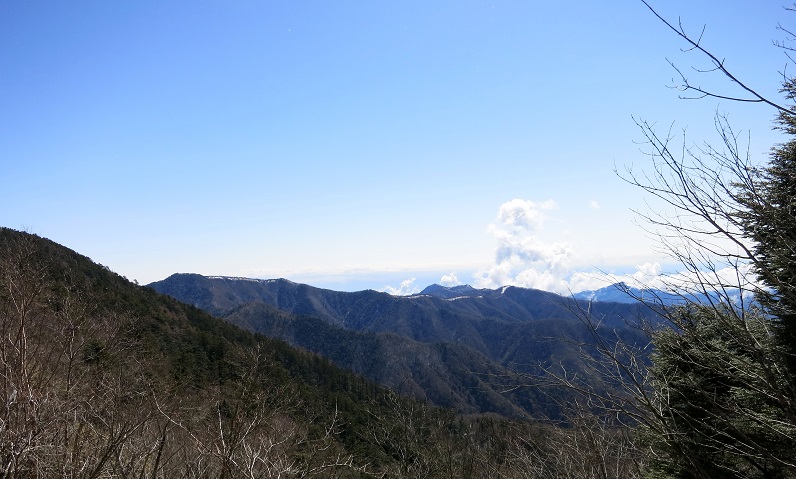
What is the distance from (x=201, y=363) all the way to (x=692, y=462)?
59.1 metres

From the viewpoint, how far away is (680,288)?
3.58 meters

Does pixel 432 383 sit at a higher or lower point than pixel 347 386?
lower

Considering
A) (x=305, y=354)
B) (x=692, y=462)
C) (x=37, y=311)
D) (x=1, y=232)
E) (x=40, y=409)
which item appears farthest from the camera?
(x=305, y=354)

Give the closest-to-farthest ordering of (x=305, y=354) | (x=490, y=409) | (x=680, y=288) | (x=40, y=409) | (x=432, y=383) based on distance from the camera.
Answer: (x=680, y=288) → (x=40, y=409) → (x=305, y=354) → (x=490, y=409) → (x=432, y=383)

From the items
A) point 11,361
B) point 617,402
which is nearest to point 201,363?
point 11,361

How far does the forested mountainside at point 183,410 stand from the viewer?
6.13 meters

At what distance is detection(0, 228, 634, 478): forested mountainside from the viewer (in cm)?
613

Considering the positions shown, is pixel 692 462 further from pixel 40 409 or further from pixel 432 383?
pixel 432 383

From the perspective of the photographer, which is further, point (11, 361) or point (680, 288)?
point (11, 361)

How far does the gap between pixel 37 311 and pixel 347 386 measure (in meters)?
88.9

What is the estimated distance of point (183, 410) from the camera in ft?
44.5

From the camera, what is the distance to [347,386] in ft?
314

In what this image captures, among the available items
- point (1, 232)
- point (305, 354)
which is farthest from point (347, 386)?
point (1, 232)

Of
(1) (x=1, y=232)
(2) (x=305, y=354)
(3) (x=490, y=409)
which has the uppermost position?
(1) (x=1, y=232)
